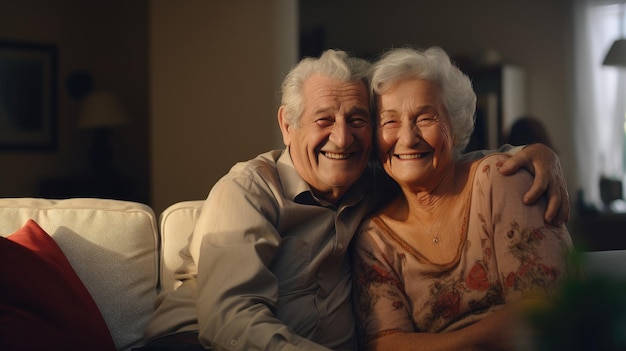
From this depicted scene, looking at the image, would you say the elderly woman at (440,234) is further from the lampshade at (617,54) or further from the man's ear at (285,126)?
the lampshade at (617,54)

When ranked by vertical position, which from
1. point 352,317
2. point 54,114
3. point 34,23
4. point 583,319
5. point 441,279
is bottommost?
point 352,317

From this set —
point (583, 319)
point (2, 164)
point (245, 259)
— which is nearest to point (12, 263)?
point (245, 259)

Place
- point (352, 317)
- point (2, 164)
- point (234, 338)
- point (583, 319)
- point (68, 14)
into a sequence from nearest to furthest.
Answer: point (583, 319) < point (234, 338) < point (352, 317) < point (2, 164) < point (68, 14)

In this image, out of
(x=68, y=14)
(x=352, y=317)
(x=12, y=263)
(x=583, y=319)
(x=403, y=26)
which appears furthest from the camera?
(x=403, y=26)

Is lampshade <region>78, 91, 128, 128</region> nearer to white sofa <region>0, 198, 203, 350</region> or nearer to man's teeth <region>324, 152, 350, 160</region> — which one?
white sofa <region>0, 198, 203, 350</region>

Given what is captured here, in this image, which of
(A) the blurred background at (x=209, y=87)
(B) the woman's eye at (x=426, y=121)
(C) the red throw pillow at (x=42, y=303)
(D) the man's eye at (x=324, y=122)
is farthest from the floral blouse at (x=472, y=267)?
(A) the blurred background at (x=209, y=87)

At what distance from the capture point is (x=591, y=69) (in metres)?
5.36

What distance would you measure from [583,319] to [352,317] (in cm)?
104

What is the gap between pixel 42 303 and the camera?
5.23 ft

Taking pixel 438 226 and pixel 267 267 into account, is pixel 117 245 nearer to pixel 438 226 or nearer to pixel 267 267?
pixel 267 267

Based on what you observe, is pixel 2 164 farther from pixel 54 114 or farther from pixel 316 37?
pixel 316 37

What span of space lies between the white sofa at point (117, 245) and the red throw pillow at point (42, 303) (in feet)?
0.24

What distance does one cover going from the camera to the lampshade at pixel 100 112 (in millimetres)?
5301

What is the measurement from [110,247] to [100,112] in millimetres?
3673
